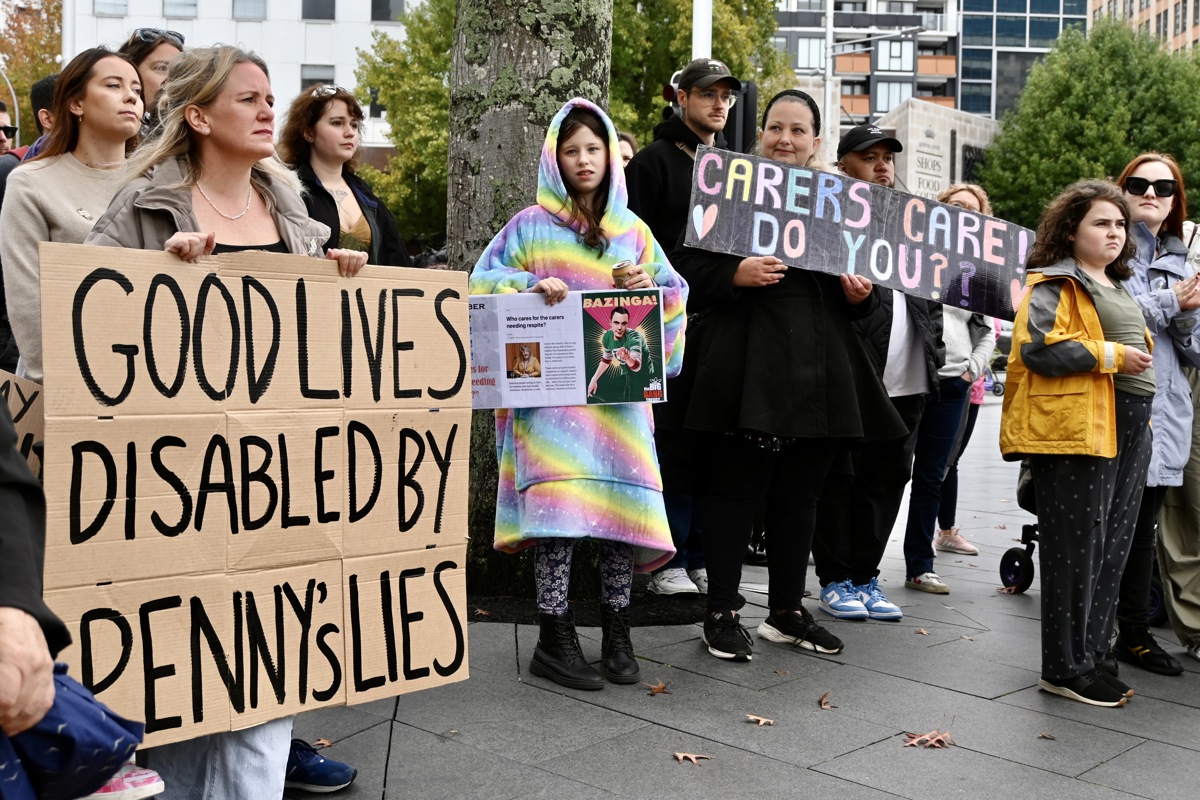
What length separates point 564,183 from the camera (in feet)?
15.4

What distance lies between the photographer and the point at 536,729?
414 cm

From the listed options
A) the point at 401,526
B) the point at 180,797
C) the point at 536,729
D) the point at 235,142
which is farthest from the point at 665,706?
the point at 235,142

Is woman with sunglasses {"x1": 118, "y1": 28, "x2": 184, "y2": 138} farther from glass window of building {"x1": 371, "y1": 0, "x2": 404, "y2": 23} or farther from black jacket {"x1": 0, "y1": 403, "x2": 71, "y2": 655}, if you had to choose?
glass window of building {"x1": 371, "y1": 0, "x2": 404, "y2": 23}

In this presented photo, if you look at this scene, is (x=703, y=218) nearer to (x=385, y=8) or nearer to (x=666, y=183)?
(x=666, y=183)

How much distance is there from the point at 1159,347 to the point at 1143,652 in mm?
1293

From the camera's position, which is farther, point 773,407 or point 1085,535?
point 773,407

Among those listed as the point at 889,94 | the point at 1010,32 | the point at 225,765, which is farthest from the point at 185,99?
the point at 1010,32

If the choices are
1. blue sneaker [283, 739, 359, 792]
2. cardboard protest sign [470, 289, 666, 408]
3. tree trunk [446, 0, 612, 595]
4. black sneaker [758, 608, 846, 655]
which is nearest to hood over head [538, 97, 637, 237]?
cardboard protest sign [470, 289, 666, 408]

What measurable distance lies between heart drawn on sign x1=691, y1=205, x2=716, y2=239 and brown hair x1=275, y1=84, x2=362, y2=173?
1.48 m

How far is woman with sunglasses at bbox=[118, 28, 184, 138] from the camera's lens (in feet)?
15.3

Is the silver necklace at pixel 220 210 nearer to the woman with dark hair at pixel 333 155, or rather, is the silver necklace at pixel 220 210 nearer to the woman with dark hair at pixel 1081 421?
the woman with dark hair at pixel 333 155

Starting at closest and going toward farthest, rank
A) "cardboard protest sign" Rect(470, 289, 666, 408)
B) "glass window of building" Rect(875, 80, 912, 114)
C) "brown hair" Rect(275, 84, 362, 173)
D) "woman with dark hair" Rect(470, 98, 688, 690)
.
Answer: "cardboard protest sign" Rect(470, 289, 666, 408) < "woman with dark hair" Rect(470, 98, 688, 690) < "brown hair" Rect(275, 84, 362, 173) < "glass window of building" Rect(875, 80, 912, 114)

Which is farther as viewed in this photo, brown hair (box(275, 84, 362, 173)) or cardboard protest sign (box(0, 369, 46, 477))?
brown hair (box(275, 84, 362, 173))

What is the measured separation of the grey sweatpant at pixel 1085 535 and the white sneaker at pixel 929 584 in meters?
1.78
